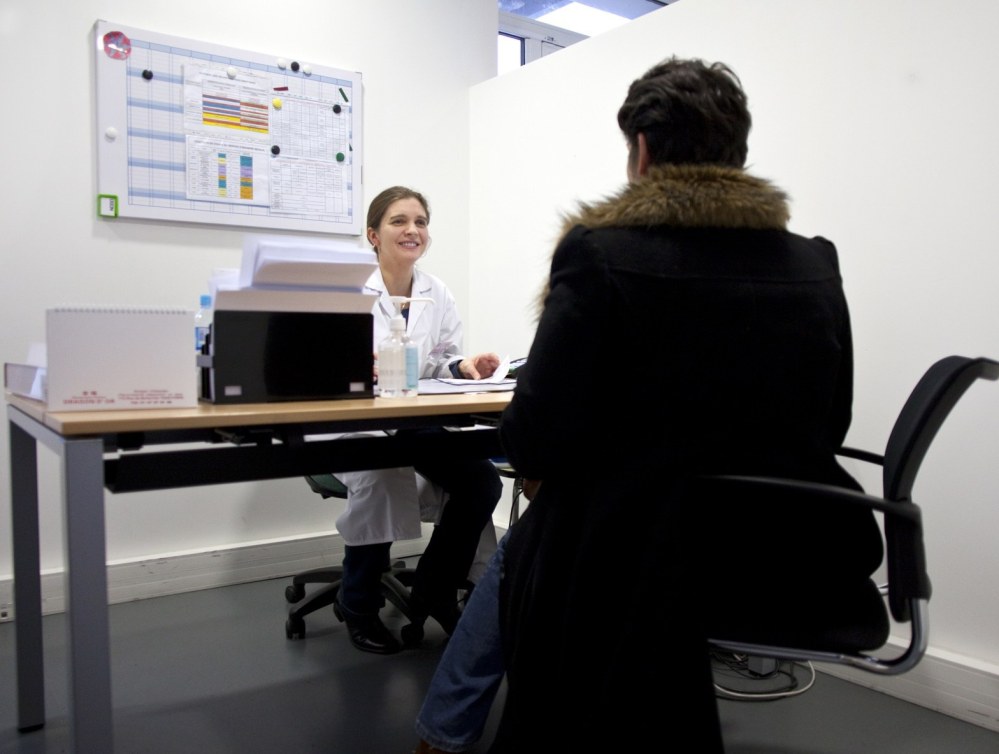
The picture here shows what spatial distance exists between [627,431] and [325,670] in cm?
140

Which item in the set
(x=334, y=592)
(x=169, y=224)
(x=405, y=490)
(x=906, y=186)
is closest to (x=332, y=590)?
(x=334, y=592)

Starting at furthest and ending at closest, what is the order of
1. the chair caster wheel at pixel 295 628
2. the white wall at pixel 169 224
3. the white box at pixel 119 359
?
1. the white wall at pixel 169 224
2. the chair caster wheel at pixel 295 628
3. the white box at pixel 119 359

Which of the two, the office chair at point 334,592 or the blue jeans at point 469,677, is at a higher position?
the blue jeans at point 469,677

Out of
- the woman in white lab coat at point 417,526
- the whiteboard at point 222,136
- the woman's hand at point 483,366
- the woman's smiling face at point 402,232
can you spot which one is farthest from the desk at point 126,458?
the whiteboard at point 222,136

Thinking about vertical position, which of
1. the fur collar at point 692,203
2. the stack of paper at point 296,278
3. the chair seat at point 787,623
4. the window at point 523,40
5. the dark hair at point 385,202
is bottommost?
the chair seat at point 787,623

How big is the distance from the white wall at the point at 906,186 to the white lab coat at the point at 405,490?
85 centimetres

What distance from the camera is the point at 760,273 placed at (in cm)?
108

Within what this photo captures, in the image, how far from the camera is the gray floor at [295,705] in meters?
1.72

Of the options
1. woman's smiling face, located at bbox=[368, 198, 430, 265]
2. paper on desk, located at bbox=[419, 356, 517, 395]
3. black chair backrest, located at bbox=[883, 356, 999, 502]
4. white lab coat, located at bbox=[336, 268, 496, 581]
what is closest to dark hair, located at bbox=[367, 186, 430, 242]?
woman's smiling face, located at bbox=[368, 198, 430, 265]

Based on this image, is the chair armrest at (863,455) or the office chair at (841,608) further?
the chair armrest at (863,455)

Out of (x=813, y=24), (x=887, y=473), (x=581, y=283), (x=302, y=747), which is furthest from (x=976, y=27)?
(x=302, y=747)

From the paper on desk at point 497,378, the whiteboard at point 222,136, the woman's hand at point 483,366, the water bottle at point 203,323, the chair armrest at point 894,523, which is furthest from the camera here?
the whiteboard at point 222,136

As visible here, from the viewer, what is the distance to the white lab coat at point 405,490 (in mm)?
2184

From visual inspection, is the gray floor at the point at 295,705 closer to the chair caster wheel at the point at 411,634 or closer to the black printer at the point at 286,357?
the chair caster wheel at the point at 411,634
